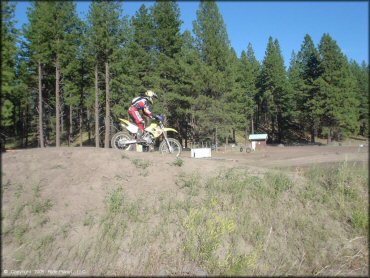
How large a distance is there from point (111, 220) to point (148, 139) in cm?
488

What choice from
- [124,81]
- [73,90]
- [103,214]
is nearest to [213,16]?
[124,81]

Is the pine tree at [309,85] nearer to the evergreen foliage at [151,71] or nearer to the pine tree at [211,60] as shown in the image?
the evergreen foliage at [151,71]

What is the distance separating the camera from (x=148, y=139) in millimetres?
10852

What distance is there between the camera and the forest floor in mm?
5344

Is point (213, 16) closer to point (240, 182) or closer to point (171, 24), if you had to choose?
point (171, 24)

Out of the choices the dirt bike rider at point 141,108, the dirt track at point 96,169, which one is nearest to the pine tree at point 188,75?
the dirt bike rider at point 141,108

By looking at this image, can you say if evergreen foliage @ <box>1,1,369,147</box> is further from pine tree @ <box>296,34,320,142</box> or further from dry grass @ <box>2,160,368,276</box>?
dry grass @ <box>2,160,368,276</box>

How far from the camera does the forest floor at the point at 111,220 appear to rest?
534 cm

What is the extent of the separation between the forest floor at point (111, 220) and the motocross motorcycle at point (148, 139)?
8.03 ft

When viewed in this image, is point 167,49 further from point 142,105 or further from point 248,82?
point 142,105

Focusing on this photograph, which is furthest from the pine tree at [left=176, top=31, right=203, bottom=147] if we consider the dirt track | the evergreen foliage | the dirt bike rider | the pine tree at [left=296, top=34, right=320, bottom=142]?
the dirt track

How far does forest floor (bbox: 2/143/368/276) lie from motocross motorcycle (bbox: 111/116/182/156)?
245 cm

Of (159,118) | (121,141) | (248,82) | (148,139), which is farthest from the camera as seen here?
(248,82)

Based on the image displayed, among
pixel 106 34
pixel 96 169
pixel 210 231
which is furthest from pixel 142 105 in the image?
pixel 106 34
